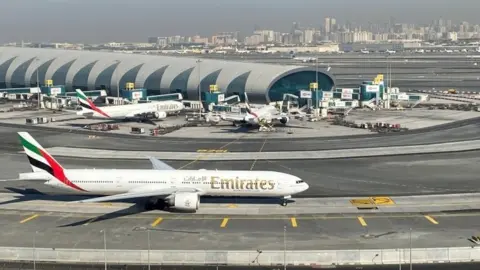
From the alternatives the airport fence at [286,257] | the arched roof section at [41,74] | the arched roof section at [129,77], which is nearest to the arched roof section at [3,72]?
the arched roof section at [41,74]

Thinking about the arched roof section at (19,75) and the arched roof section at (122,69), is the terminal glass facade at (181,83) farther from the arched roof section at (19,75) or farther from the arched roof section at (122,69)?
the arched roof section at (19,75)

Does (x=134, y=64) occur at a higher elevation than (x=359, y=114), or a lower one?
higher

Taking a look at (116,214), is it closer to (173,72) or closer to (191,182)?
(191,182)

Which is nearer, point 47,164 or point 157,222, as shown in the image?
point 157,222

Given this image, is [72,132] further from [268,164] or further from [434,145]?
[434,145]

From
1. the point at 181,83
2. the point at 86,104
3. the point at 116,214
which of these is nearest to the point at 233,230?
the point at 116,214

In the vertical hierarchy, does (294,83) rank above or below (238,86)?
above

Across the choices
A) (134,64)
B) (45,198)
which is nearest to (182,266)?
(45,198)
